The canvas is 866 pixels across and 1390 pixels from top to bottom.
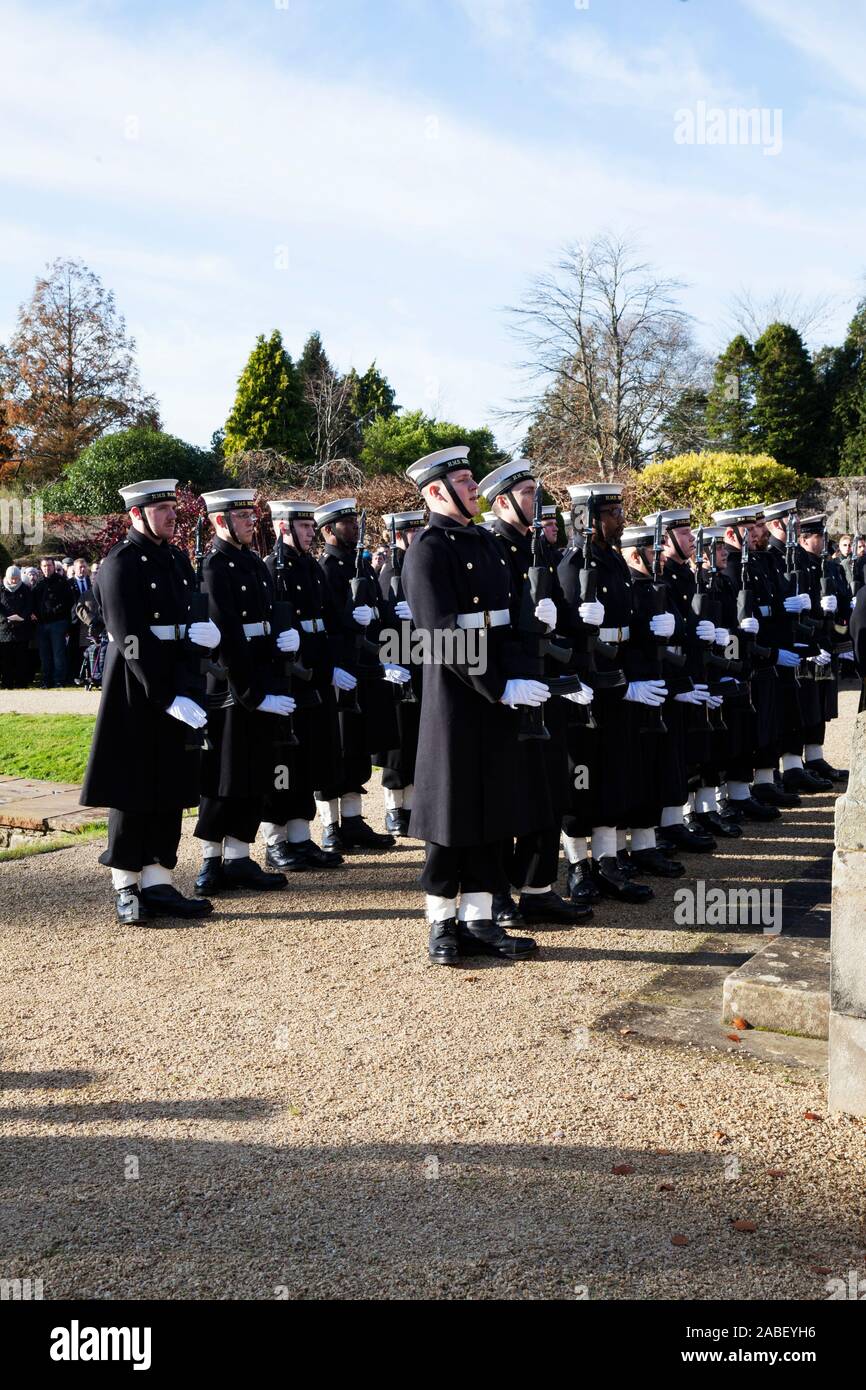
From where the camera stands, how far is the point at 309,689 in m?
8.25

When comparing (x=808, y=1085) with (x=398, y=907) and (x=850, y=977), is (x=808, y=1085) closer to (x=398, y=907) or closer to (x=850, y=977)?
(x=850, y=977)

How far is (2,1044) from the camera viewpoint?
16.7ft

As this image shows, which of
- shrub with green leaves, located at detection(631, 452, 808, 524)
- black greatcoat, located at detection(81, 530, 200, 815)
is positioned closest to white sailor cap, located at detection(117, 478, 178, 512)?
black greatcoat, located at detection(81, 530, 200, 815)

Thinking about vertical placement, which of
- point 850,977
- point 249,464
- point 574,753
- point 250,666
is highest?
point 249,464

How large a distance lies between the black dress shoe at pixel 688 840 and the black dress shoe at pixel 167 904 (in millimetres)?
3160

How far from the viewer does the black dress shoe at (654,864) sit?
25.4ft

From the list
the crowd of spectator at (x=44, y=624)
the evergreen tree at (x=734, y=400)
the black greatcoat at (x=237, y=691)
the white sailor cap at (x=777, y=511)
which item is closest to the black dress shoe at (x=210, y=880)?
the black greatcoat at (x=237, y=691)

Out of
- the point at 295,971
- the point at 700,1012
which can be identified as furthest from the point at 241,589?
the point at 700,1012

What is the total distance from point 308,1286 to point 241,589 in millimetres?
4812

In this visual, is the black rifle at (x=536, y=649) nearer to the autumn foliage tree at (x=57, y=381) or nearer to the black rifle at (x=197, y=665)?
the black rifle at (x=197, y=665)

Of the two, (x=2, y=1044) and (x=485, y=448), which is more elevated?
(x=485, y=448)

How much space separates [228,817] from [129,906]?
0.96m

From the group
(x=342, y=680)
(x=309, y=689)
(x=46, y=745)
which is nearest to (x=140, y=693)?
(x=309, y=689)

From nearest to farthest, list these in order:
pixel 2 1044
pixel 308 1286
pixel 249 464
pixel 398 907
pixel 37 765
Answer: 1. pixel 308 1286
2. pixel 2 1044
3. pixel 398 907
4. pixel 37 765
5. pixel 249 464
